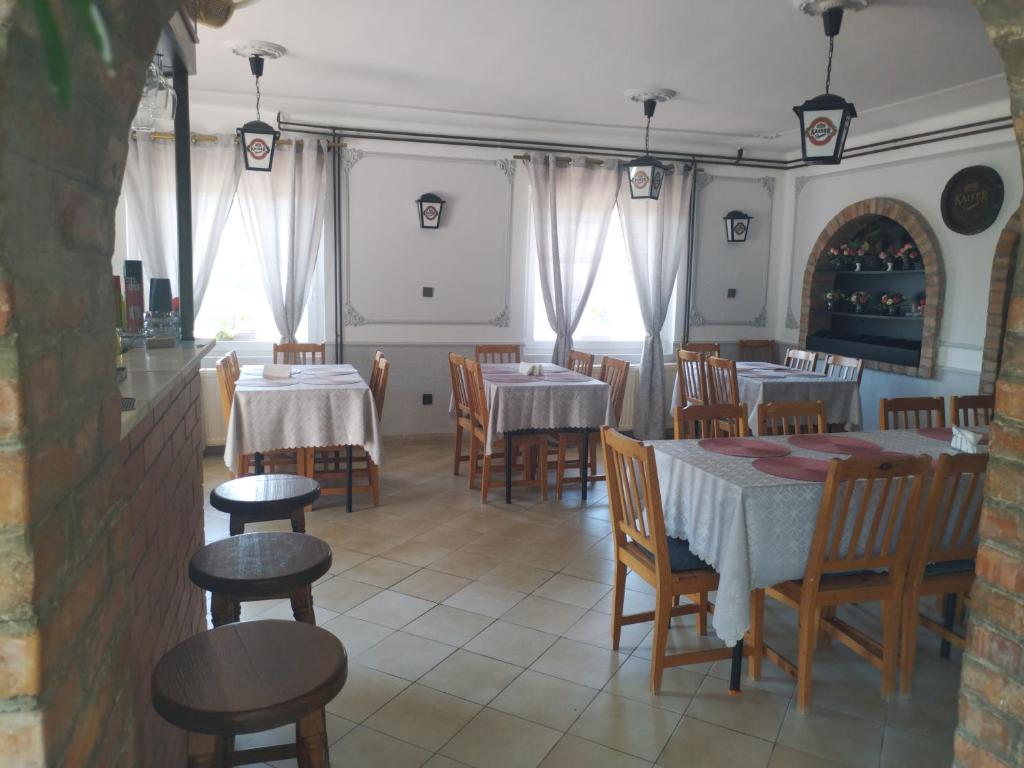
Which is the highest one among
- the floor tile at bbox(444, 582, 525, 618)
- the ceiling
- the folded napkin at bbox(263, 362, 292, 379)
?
the ceiling

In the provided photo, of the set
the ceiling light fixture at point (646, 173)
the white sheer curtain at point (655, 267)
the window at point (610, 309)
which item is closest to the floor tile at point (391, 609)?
the ceiling light fixture at point (646, 173)

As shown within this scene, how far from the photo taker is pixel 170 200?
561 centimetres

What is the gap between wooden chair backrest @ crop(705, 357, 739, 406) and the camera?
5180mm

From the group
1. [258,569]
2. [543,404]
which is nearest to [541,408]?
[543,404]

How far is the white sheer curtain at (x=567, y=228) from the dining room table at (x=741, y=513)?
11.7 feet

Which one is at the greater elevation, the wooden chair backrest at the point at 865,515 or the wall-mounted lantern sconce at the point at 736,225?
the wall-mounted lantern sconce at the point at 736,225

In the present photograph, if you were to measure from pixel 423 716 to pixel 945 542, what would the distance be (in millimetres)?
1984

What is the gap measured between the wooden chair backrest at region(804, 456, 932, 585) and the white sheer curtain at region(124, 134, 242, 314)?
4699 millimetres

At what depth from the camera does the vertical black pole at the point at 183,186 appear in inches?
104

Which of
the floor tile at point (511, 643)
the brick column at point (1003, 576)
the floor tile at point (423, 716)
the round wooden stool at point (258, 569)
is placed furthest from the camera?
the floor tile at point (511, 643)

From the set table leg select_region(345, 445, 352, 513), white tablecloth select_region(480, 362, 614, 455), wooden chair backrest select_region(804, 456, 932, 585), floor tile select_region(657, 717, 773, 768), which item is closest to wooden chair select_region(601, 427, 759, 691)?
floor tile select_region(657, 717, 773, 768)

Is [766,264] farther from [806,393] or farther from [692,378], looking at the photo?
[806,393]

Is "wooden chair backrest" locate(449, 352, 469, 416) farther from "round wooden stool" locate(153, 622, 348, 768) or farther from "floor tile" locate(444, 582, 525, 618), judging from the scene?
"round wooden stool" locate(153, 622, 348, 768)

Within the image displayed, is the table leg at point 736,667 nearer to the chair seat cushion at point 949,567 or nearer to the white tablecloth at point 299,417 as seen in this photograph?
the chair seat cushion at point 949,567
